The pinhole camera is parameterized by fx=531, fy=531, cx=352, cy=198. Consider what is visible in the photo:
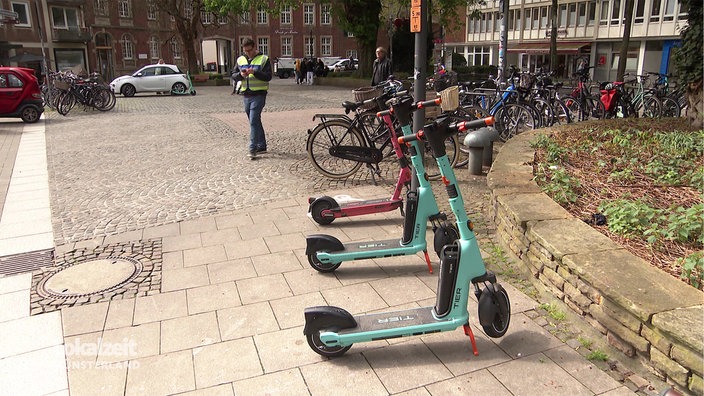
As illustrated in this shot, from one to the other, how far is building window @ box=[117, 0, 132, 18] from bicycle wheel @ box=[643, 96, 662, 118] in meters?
51.0

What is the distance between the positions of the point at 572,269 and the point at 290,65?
47.2 metres

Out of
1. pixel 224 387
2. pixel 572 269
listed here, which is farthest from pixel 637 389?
pixel 224 387

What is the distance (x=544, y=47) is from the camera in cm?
5066

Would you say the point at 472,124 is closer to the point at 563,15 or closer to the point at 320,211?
the point at 320,211

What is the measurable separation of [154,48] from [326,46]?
2140cm

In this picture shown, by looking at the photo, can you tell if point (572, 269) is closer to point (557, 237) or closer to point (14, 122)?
point (557, 237)

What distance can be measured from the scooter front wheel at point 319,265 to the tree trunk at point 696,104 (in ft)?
20.2

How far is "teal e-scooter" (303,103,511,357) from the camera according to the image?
298 cm

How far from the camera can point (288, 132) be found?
457 inches

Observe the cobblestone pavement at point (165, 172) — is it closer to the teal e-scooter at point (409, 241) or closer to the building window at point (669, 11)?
the teal e-scooter at point (409, 241)

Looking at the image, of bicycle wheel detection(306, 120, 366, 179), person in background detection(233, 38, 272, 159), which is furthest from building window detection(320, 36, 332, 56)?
bicycle wheel detection(306, 120, 366, 179)

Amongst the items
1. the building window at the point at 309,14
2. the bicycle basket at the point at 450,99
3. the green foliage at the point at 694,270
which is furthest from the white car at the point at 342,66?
the green foliage at the point at 694,270

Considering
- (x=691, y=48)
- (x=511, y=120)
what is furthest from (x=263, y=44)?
(x=691, y=48)

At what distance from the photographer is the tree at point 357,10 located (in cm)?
2491
